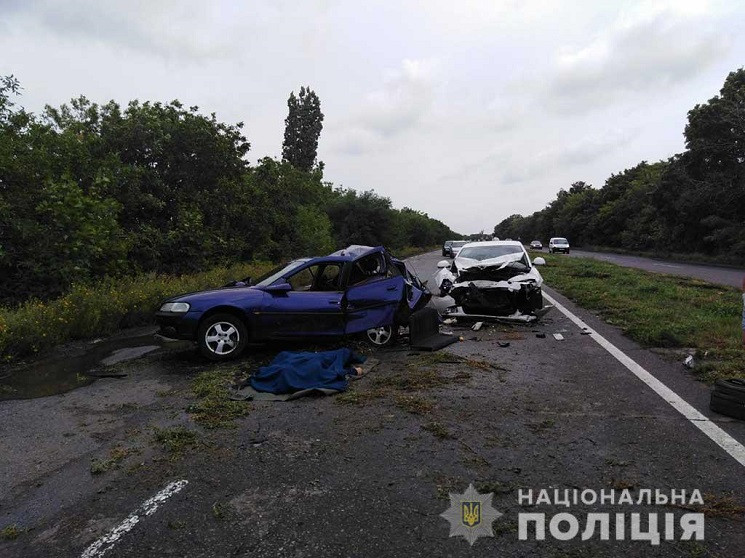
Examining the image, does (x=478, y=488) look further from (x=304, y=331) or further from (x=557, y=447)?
(x=304, y=331)

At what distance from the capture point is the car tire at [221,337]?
707 centimetres

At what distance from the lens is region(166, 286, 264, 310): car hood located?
7.11m

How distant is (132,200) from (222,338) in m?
11.3

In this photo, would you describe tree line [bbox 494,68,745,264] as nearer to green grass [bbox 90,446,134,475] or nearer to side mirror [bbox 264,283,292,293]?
side mirror [bbox 264,283,292,293]

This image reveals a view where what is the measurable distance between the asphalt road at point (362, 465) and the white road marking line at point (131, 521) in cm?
1

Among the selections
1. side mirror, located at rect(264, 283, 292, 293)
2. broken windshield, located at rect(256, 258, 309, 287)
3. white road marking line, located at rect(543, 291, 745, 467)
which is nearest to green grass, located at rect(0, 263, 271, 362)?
broken windshield, located at rect(256, 258, 309, 287)

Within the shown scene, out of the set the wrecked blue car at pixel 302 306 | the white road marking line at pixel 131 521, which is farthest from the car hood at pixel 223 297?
the white road marking line at pixel 131 521

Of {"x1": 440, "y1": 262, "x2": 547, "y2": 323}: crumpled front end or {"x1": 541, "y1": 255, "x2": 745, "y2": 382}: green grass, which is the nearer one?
{"x1": 541, "y1": 255, "x2": 745, "y2": 382}: green grass

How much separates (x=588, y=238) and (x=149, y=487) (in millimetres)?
83054

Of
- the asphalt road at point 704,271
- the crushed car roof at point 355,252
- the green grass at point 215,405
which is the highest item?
the crushed car roof at point 355,252

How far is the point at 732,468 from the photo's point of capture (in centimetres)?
349

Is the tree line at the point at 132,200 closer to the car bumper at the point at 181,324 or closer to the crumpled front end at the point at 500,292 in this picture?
the car bumper at the point at 181,324

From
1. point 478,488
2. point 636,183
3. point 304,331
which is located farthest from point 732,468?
point 636,183

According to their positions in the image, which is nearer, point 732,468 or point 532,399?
point 732,468
